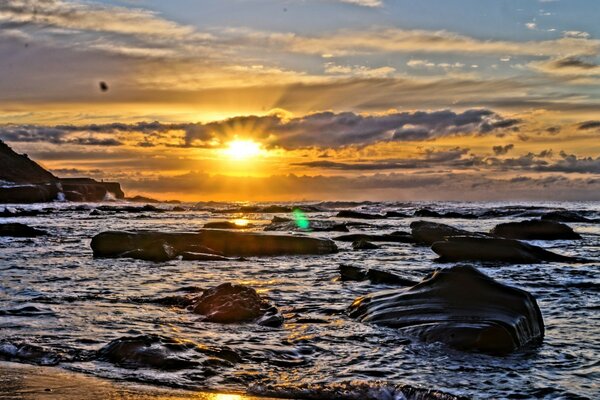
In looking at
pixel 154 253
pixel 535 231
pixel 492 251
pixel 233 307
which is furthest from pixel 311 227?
pixel 233 307

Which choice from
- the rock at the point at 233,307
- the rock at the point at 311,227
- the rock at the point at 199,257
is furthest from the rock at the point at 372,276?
the rock at the point at 311,227

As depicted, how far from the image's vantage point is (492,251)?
59.8 feet

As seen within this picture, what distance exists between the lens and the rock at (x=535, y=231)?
88.8 feet

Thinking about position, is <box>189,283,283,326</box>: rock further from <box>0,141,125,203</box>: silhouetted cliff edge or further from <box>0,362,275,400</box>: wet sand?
<box>0,141,125,203</box>: silhouetted cliff edge

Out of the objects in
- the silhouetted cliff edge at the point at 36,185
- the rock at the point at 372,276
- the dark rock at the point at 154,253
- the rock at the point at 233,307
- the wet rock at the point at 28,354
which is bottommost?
the silhouetted cliff edge at the point at 36,185

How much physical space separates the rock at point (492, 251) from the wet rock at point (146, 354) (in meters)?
12.9

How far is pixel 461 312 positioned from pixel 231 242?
13060mm

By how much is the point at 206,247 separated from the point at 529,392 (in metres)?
15.2

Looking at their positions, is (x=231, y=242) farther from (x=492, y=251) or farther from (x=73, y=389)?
(x=73, y=389)

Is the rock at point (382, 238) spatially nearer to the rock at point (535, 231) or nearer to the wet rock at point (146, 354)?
the rock at point (535, 231)

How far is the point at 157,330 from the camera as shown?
8.08 metres

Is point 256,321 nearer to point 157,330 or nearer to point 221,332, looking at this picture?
point 221,332

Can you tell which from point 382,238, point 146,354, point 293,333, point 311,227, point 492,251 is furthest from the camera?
point 311,227

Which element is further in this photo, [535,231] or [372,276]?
[535,231]
